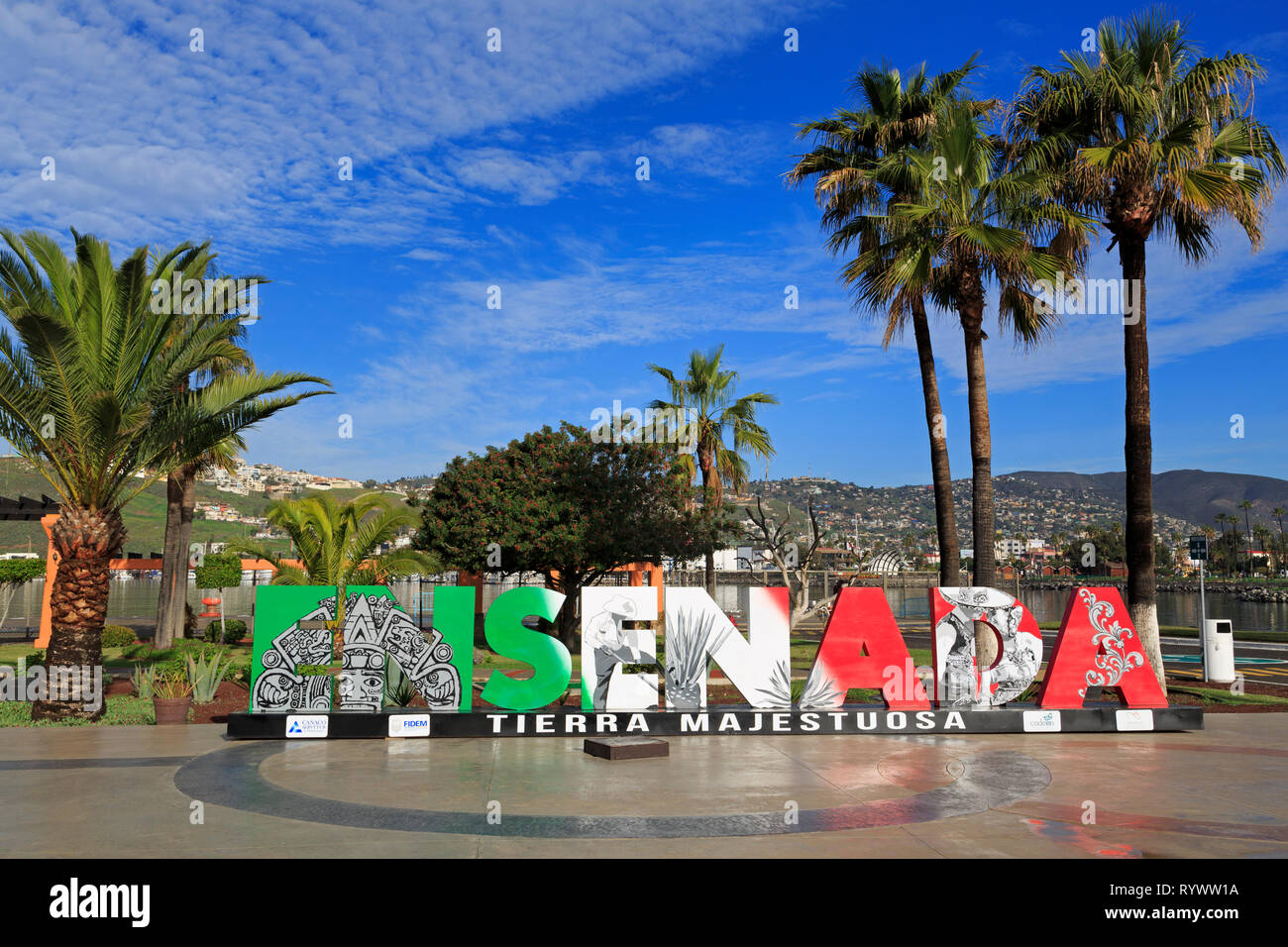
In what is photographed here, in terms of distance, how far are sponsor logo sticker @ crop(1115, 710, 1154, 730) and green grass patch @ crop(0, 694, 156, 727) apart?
52.8 ft

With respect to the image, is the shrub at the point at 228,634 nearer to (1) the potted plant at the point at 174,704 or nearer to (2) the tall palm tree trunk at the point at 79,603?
(2) the tall palm tree trunk at the point at 79,603

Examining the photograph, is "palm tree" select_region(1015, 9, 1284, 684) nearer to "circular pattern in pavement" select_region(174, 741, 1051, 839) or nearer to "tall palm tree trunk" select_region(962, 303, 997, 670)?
"tall palm tree trunk" select_region(962, 303, 997, 670)

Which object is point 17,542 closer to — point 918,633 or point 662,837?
point 918,633

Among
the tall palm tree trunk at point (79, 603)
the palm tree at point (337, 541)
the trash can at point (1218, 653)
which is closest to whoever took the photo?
the tall palm tree trunk at point (79, 603)

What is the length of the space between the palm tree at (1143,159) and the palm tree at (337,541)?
1963 centimetres

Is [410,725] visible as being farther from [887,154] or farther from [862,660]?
[887,154]

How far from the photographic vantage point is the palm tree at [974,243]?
18.1m

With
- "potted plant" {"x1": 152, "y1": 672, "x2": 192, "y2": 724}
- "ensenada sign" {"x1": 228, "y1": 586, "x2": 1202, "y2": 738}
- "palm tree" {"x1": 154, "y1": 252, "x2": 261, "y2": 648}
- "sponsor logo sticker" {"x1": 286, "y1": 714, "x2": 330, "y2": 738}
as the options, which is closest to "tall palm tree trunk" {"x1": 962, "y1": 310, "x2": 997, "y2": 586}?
"ensenada sign" {"x1": 228, "y1": 586, "x2": 1202, "y2": 738}

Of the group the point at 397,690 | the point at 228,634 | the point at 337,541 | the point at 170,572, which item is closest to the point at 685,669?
the point at 397,690

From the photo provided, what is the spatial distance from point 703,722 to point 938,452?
8.98 metres

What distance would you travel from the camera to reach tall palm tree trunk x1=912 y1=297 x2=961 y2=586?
66.1 ft

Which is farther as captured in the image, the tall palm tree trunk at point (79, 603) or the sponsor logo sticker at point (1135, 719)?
the tall palm tree trunk at point (79, 603)

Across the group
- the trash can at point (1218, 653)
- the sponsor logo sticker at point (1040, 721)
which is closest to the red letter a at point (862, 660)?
the sponsor logo sticker at point (1040, 721)

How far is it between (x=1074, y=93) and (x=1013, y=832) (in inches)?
613
